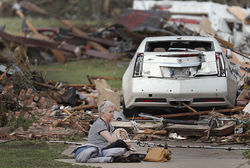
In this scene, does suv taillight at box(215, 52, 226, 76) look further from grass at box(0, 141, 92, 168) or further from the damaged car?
grass at box(0, 141, 92, 168)

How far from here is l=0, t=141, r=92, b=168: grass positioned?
Answer: 8.76 meters

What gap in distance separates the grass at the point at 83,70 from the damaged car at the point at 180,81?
24.0 feet

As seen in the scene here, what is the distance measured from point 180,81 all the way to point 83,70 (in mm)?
12152

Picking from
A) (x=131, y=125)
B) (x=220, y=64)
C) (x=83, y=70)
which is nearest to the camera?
(x=131, y=125)

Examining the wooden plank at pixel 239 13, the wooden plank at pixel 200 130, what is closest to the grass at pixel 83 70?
the wooden plank at pixel 239 13

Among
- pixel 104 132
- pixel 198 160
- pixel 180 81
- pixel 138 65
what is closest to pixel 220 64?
pixel 180 81

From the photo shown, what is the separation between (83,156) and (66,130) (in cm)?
371

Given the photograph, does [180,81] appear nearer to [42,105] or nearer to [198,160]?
[198,160]

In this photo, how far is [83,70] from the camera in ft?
80.5

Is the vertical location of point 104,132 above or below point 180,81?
below

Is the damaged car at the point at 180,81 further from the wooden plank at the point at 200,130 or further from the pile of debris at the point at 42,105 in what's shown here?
the pile of debris at the point at 42,105

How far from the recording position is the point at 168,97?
41.7 feet

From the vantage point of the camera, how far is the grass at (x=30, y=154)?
28.7ft

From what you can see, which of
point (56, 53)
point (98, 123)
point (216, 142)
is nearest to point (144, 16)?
point (56, 53)
